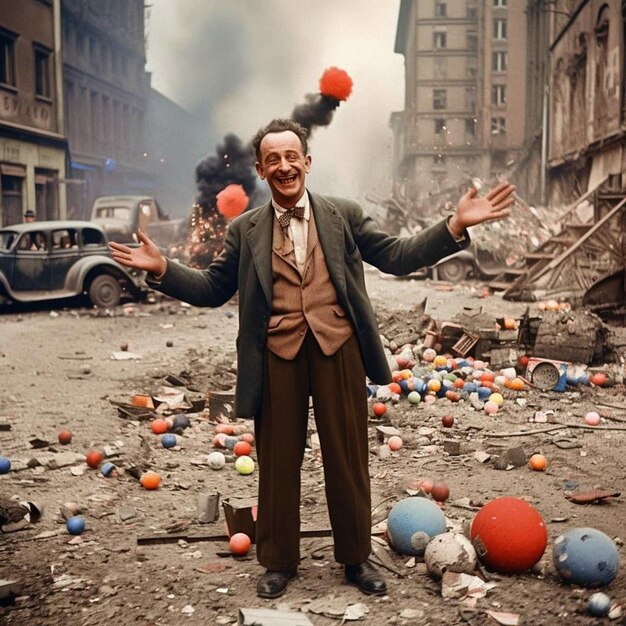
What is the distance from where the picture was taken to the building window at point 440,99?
169 feet

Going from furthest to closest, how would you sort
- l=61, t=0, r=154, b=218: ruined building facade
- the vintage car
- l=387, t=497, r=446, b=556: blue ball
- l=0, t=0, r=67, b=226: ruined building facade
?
1. l=61, t=0, r=154, b=218: ruined building facade
2. l=0, t=0, r=67, b=226: ruined building facade
3. the vintage car
4. l=387, t=497, r=446, b=556: blue ball

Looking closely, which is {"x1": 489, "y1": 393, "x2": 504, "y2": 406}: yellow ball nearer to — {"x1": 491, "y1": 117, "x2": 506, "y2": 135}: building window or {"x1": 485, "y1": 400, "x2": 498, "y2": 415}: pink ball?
{"x1": 485, "y1": 400, "x2": 498, "y2": 415}: pink ball

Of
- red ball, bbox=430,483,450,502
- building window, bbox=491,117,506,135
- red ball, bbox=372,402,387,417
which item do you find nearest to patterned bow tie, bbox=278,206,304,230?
red ball, bbox=430,483,450,502

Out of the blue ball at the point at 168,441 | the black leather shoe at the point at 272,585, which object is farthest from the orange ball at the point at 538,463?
the blue ball at the point at 168,441

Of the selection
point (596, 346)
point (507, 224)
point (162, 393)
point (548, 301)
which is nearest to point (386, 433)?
point (162, 393)

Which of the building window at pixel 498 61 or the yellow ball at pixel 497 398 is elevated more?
the building window at pixel 498 61

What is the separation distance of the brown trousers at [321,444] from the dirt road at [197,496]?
0.27 meters

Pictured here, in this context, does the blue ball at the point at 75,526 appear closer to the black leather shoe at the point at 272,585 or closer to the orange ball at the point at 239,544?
the orange ball at the point at 239,544

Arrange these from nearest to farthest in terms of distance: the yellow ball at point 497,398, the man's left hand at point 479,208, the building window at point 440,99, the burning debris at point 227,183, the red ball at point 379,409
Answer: the man's left hand at point 479,208
the red ball at point 379,409
the yellow ball at point 497,398
the burning debris at point 227,183
the building window at point 440,99

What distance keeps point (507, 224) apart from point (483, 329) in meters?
11.2

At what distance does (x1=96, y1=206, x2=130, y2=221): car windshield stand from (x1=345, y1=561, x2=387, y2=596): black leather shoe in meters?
16.9

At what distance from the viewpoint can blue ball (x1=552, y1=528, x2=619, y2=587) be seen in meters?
3.53

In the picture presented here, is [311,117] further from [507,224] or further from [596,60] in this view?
[596,60]

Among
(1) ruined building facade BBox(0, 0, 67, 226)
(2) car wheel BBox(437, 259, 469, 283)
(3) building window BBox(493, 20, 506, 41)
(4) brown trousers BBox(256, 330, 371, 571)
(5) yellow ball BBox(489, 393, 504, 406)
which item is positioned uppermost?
(3) building window BBox(493, 20, 506, 41)
